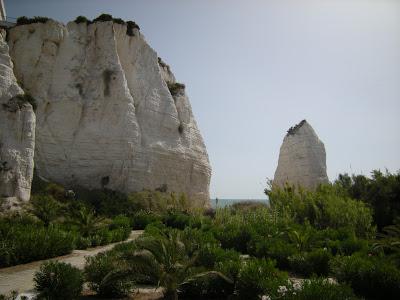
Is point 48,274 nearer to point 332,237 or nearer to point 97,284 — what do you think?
point 97,284

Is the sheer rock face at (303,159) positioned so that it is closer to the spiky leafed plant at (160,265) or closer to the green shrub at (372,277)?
the green shrub at (372,277)

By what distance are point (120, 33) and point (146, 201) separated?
1566 cm

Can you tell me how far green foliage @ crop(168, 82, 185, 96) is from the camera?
3650 centimetres

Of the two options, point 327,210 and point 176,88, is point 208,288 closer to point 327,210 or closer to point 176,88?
point 327,210

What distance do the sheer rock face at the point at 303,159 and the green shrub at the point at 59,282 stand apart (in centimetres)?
3232

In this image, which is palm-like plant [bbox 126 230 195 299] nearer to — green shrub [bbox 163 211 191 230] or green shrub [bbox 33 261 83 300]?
green shrub [bbox 33 261 83 300]

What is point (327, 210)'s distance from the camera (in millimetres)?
18172

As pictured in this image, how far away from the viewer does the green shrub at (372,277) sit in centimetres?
768

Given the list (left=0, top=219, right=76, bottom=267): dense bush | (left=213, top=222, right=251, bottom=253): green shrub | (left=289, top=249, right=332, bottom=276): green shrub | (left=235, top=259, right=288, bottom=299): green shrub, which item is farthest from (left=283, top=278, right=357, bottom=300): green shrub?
(left=0, top=219, right=76, bottom=267): dense bush

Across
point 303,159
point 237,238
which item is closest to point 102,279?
point 237,238

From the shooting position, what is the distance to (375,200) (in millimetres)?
22531

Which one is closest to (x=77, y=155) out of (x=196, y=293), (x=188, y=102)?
(x=188, y=102)

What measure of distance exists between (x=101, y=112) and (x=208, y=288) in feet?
79.7

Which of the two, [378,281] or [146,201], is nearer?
A: [378,281]
